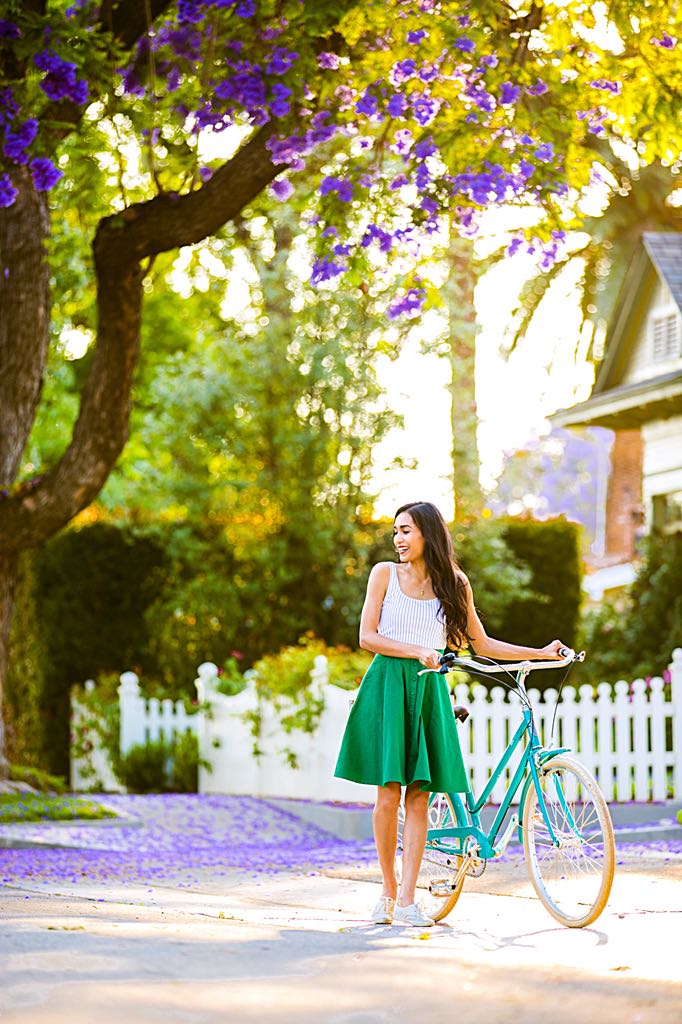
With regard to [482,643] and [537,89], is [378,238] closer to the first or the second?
[537,89]

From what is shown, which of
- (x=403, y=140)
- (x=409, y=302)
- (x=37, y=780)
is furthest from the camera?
(x=37, y=780)

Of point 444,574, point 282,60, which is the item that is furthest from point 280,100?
point 444,574

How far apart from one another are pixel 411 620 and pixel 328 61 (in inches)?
209

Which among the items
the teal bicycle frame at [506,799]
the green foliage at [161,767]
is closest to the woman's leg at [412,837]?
the teal bicycle frame at [506,799]

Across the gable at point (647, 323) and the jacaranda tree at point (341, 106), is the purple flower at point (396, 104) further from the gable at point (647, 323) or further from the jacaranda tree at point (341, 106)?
the gable at point (647, 323)

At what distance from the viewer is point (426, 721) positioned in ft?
22.8

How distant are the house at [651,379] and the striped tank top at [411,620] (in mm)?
13082

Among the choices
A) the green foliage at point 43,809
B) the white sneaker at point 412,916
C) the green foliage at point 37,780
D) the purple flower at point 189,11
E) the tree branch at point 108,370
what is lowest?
the white sneaker at point 412,916

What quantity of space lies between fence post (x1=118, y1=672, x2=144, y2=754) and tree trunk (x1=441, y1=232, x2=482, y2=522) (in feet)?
15.5

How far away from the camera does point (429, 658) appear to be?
264 inches

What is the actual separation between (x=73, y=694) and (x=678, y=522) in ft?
25.6

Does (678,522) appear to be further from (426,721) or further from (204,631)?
(426,721)

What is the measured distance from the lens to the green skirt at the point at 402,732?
22.5ft

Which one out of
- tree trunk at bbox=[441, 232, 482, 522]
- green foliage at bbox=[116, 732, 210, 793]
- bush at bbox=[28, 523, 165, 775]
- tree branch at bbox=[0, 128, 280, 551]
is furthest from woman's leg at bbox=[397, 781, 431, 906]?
tree trunk at bbox=[441, 232, 482, 522]
